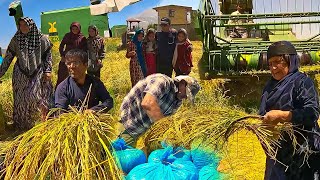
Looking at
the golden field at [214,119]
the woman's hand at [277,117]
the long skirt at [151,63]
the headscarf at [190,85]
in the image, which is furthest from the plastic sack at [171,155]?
the long skirt at [151,63]

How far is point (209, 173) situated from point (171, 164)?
325 millimetres

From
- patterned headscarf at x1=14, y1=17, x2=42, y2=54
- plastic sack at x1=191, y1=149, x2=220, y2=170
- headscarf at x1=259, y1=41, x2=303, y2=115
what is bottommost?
plastic sack at x1=191, y1=149, x2=220, y2=170

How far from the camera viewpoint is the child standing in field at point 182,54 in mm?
6758

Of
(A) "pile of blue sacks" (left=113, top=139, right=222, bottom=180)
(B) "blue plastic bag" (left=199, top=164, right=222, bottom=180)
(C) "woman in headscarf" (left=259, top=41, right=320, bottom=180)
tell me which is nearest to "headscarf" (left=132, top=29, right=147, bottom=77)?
(A) "pile of blue sacks" (left=113, top=139, right=222, bottom=180)

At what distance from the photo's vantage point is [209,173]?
147 inches

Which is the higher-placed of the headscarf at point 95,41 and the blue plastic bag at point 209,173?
the headscarf at point 95,41

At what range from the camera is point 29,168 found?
7.22ft

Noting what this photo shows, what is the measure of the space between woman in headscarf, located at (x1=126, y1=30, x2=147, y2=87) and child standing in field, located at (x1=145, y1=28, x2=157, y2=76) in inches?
2.8

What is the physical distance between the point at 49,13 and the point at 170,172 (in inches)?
552

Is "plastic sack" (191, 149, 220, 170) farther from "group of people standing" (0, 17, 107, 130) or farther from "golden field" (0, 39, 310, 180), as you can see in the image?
"group of people standing" (0, 17, 107, 130)

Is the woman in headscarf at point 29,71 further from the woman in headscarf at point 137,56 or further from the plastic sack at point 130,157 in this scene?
the plastic sack at point 130,157

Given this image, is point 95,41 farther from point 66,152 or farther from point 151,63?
point 66,152

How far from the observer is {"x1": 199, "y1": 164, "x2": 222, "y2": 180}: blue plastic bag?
3.65 metres

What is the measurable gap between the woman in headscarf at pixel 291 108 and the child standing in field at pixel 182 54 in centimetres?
404
